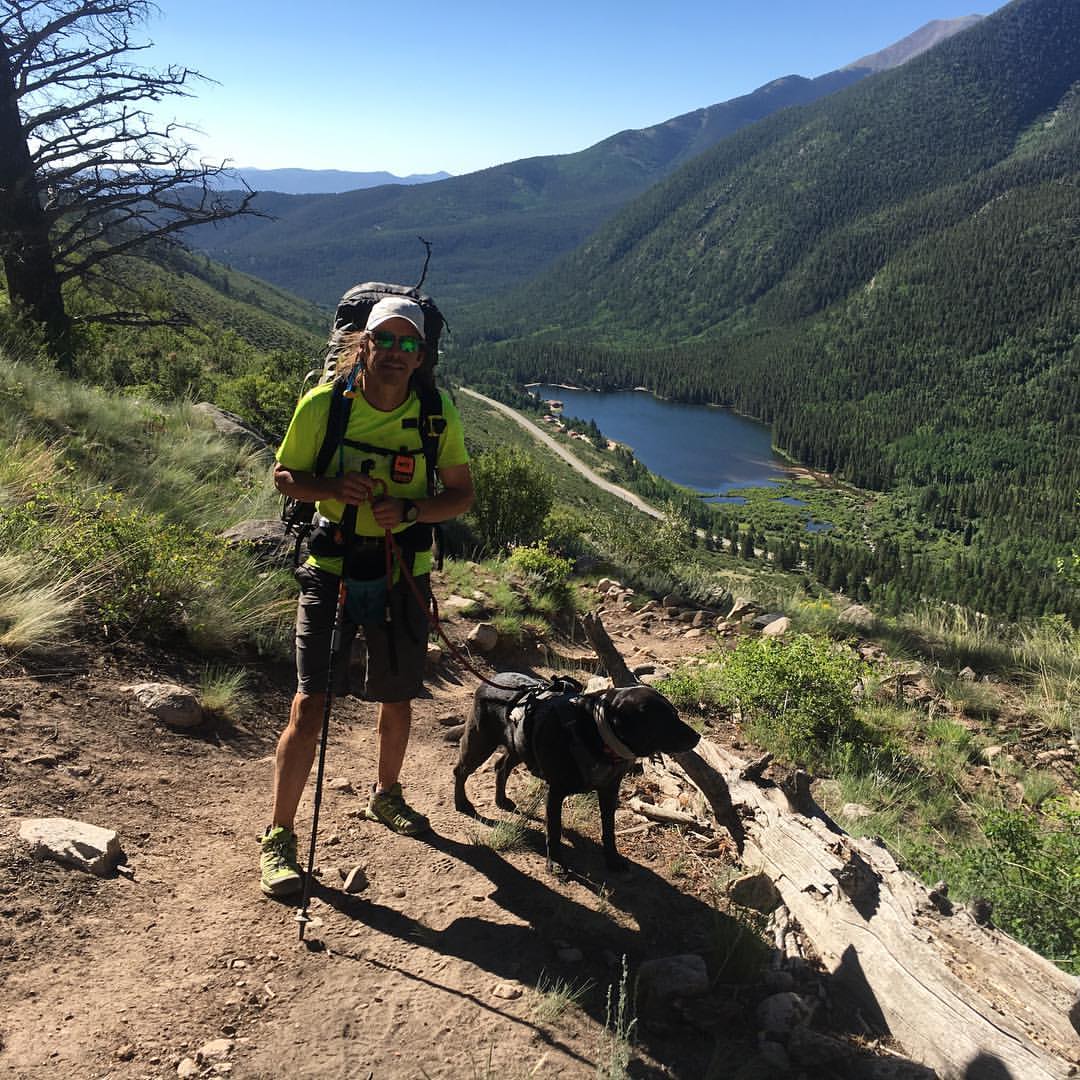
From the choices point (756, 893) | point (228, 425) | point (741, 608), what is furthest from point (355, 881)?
point (228, 425)

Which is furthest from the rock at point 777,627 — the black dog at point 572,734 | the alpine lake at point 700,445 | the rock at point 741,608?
the alpine lake at point 700,445

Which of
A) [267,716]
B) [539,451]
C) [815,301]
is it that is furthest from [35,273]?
[815,301]

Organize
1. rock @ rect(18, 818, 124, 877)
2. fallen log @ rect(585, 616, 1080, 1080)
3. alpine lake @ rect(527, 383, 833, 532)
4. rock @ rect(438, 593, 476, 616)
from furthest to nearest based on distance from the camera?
alpine lake @ rect(527, 383, 833, 532)
rock @ rect(438, 593, 476, 616)
rock @ rect(18, 818, 124, 877)
fallen log @ rect(585, 616, 1080, 1080)

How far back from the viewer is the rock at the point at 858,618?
901cm

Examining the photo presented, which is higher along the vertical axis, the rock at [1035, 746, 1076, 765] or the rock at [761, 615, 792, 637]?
the rock at [761, 615, 792, 637]

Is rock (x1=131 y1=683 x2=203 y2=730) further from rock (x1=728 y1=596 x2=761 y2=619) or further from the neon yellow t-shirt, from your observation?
rock (x1=728 y1=596 x2=761 y2=619)

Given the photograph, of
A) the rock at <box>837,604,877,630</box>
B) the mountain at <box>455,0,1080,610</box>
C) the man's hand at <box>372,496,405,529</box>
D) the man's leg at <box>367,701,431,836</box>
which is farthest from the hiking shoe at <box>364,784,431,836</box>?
the mountain at <box>455,0,1080,610</box>

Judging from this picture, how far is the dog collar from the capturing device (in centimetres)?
306

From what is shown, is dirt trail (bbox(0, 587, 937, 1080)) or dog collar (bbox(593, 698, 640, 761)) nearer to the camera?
dirt trail (bbox(0, 587, 937, 1080))

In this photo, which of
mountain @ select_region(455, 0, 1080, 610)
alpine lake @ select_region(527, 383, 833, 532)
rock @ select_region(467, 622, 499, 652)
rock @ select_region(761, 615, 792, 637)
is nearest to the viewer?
rock @ select_region(467, 622, 499, 652)

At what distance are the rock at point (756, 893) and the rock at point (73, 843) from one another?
267 cm

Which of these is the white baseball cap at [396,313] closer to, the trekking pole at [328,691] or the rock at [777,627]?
the trekking pole at [328,691]

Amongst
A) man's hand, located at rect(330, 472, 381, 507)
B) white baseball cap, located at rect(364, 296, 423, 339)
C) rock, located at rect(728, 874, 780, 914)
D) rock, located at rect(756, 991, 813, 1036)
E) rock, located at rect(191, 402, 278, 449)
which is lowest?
rock, located at rect(728, 874, 780, 914)

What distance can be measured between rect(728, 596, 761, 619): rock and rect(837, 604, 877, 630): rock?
1.03 meters
